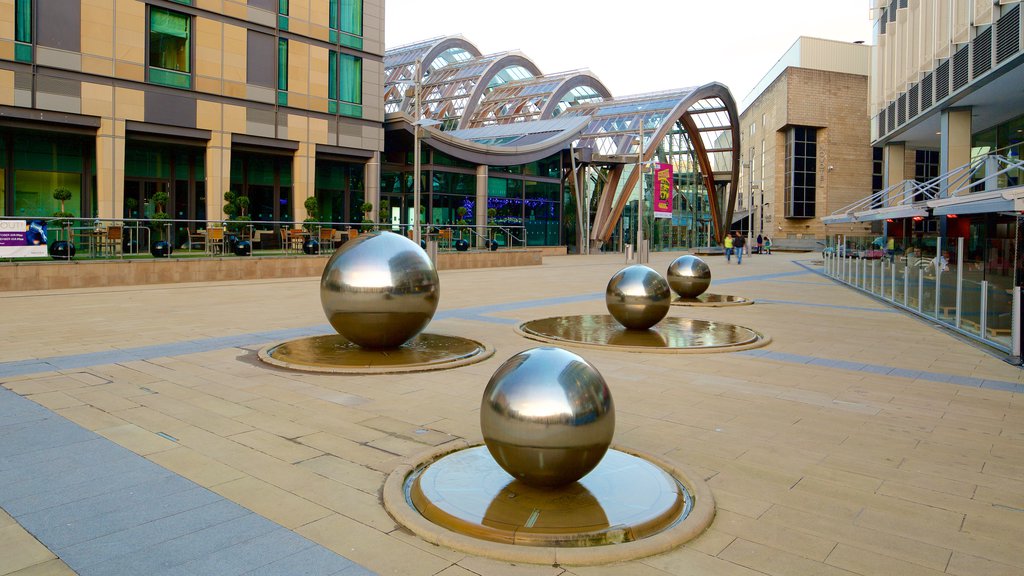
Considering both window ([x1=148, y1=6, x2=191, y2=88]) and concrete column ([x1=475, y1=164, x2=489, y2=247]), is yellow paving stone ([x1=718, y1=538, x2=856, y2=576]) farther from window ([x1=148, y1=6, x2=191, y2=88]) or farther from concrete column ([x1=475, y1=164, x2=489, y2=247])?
concrete column ([x1=475, y1=164, x2=489, y2=247])

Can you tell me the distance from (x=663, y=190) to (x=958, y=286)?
125ft

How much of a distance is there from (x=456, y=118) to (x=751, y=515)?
2502 inches

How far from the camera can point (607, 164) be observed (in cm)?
5447

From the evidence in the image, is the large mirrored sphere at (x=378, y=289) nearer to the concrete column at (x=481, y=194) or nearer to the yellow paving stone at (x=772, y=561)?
the yellow paving stone at (x=772, y=561)

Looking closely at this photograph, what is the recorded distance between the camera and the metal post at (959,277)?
13.2m

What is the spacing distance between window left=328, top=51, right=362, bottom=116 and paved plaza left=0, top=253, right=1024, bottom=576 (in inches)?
1007

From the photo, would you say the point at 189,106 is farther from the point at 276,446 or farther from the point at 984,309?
the point at 984,309

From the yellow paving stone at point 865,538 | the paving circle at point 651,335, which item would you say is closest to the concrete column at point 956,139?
the paving circle at point 651,335

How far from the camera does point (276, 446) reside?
583cm

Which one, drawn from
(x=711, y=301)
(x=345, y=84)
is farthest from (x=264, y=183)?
(x=711, y=301)

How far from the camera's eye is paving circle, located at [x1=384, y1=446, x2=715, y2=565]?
397cm

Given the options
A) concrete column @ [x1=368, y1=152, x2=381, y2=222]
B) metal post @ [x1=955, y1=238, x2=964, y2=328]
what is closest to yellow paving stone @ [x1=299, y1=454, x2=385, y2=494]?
metal post @ [x1=955, y1=238, x2=964, y2=328]

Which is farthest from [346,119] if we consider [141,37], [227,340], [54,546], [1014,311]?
[54,546]

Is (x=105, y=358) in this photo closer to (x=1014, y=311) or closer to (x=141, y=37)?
(x=1014, y=311)
